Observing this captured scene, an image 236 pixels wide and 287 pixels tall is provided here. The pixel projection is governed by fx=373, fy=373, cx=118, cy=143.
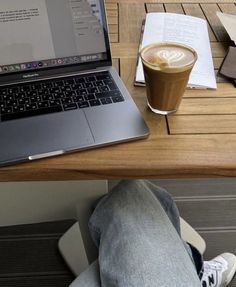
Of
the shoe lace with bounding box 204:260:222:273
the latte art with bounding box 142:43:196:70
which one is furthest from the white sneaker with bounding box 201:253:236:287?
the latte art with bounding box 142:43:196:70

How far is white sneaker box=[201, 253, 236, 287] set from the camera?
0.98 m

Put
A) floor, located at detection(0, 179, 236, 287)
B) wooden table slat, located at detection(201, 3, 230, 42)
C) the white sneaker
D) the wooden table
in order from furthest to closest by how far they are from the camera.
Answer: floor, located at detection(0, 179, 236, 287) < the white sneaker < wooden table slat, located at detection(201, 3, 230, 42) < the wooden table

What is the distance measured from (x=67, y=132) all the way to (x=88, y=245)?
31 centimetres

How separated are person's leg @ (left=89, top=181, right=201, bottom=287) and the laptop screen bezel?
0.74 ft

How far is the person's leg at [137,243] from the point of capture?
22.3 inches

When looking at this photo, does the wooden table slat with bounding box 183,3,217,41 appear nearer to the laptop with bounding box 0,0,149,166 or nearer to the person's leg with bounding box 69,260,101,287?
the laptop with bounding box 0,0,149,166

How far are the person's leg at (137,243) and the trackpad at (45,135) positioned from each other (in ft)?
0.49

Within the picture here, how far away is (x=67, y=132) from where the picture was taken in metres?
0.58

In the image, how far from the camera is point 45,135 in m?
0.57

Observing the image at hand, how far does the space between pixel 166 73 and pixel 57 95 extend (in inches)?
7.8

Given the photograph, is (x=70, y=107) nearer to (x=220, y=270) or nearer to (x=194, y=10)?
(x=194, y=10)

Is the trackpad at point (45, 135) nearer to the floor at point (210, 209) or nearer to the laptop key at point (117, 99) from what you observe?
the laptop key at point (117, 99)

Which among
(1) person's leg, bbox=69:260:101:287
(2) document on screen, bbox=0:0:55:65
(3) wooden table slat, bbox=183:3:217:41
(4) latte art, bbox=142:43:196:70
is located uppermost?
(2) document on screen, bbox=0:0:55:65

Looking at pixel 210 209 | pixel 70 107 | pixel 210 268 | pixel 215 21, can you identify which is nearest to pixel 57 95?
pixel 70 107
